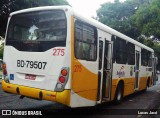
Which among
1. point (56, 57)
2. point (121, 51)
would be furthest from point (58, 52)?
point (121, 51)

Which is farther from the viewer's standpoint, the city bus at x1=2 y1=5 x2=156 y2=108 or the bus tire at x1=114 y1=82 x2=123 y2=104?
the bus tire at x1=114 y1=82 x2=123 y2=104

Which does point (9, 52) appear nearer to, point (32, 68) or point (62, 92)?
point (32, 68)

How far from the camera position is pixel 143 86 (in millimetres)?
17453

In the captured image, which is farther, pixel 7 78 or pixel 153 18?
pixel 153 18

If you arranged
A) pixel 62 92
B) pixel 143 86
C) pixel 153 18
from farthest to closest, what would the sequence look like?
pixel 153 18, pixel 143 86, pixel 62 92

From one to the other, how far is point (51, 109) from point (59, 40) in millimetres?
3172

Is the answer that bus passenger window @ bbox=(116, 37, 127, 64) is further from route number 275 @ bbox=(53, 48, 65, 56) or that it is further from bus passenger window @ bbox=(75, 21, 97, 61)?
route number 275 @ bbox=(53, 48, 65, 56)

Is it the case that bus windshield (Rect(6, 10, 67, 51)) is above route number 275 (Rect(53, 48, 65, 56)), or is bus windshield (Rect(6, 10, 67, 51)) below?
above

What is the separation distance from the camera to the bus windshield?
786 cm

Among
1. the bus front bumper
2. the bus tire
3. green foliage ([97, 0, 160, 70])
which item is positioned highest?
green foliage ([97, 0, 160, 70])

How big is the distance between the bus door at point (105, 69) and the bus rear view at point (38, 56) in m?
2.11

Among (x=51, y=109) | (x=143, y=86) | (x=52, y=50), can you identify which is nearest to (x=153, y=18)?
(x=143, y=86)

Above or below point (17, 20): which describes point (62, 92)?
below

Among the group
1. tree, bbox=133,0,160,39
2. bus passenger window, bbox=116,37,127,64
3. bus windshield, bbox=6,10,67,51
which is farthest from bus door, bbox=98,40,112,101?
tree, bbox=133,0,160,39
